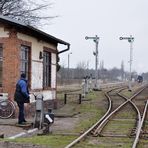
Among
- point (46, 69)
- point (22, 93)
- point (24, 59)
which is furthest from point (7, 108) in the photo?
point (46, 69)

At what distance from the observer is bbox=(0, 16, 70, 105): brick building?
1986 cm

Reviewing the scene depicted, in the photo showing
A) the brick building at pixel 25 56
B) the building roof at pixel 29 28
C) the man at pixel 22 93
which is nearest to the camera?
the man at pixel 22 93

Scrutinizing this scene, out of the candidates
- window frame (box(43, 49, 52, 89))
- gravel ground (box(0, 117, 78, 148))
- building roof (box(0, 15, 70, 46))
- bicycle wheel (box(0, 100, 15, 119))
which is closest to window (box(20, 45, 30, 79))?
building roof (box(0, 15, 70, 46))

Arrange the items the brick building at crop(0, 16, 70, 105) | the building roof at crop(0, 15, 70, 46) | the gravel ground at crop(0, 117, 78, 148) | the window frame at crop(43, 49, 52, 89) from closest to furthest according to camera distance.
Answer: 1. the gravel ground at crop(0, 117, 78, 148)
2. the building roof at crop(0, 15, 70, 46)
3. the brick building at crop(0, 16, 70, 105)
4. the window frame at crop(43, 49, 52, 89)

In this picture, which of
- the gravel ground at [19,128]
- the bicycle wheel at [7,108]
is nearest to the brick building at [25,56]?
the bicycle wheel at [7,108]

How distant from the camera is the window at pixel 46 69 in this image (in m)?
24.6

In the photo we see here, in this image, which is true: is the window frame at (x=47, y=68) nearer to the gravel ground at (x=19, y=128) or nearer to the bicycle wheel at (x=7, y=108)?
the gravel ground at (x=19, y=128)

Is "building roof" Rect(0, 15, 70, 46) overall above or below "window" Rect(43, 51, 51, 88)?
above

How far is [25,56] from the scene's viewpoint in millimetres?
21359

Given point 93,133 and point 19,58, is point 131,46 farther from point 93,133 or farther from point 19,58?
point 93,133

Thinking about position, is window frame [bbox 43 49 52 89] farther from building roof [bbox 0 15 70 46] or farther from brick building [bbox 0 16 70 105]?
building roof [bbox 0 15 70 46]

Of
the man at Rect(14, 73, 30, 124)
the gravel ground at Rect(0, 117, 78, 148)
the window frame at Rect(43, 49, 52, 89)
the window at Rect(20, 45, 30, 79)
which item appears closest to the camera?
the gravel ground at Rect(0, 117, 78, 148)

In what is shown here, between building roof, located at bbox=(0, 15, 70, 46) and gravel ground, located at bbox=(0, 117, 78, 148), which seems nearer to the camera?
gravel ground, located at bbox=(0, 117, 78, 148)

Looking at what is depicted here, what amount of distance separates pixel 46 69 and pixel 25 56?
3838mm
